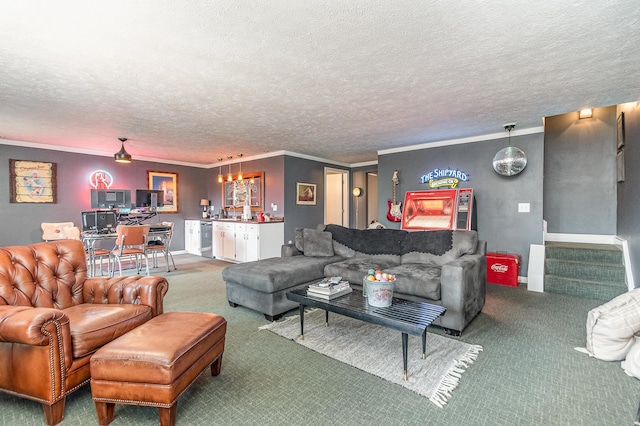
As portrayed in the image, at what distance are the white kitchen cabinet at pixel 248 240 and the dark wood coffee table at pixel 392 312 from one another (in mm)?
3482

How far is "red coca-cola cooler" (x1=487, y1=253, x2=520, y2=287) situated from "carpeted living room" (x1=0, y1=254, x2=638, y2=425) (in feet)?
5.39

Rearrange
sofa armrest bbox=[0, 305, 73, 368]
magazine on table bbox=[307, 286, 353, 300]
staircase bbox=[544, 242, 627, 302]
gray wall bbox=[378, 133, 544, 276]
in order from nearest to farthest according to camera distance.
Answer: sofa armrest bbox=[0, 305, 73, 368]
magazine on table bbox=[307, 286, 353, 300]
staircase bbox=[544, 242, 627, 302]
gray wall bbox=[378, 133, 544, 276]

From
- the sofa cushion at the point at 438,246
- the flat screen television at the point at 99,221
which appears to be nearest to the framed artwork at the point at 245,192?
the flat screen television at the point at 99,221

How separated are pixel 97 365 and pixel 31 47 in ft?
7.78

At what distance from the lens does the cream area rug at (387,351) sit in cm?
198

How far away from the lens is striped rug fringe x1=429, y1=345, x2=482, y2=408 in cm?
181

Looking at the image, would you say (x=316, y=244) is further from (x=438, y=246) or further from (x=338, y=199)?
(x=338, y=199)

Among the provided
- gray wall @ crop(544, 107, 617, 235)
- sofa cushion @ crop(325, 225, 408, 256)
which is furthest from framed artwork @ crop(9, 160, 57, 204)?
gray wall @ crop(544, 107, 617, 235)

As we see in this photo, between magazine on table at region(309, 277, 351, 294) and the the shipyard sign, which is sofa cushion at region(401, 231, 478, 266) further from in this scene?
the the shipyard sign

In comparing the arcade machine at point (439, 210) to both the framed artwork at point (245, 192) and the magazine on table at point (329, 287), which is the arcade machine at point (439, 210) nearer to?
the magazine on table at point (329, 287)

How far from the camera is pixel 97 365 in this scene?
60.9 inches

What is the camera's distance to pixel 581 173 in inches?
193

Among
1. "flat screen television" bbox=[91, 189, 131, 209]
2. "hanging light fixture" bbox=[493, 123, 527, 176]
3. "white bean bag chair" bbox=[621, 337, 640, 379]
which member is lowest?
"white bean bag chair" bbox=[621, 337, 640, 379]

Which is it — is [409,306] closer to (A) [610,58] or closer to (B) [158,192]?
(A) [610,58]
